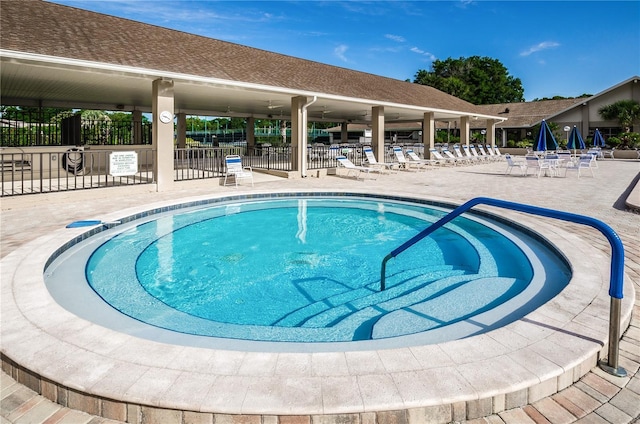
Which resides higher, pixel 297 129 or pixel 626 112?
pixel 626 112

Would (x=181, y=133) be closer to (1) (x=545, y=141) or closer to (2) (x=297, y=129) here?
(2) (x=297, y=129)

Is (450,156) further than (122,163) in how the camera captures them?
Yes

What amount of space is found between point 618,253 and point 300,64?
17.9 m

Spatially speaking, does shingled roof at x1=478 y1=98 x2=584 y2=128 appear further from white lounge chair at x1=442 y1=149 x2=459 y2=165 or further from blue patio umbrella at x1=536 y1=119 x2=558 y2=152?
blue patio umbrella at x1=536 y1=119 x2=558 y2=152

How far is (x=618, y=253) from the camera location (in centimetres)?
258

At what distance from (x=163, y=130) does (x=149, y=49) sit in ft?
8.98

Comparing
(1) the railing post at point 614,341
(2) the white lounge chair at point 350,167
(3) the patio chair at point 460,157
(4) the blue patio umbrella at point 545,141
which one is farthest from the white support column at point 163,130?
(4) the blue patio umbrella at point 545,141

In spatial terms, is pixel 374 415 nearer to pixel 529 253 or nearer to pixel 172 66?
pixel 529 253

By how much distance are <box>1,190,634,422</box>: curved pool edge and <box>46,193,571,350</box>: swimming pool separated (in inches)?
18.6

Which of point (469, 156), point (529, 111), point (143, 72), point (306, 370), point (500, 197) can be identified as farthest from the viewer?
point (529, 111)

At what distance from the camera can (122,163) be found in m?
10.6

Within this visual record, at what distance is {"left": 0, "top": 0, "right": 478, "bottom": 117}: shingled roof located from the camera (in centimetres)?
944

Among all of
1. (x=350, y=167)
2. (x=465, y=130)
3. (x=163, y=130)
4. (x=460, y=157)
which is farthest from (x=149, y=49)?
(x=465, y=130)

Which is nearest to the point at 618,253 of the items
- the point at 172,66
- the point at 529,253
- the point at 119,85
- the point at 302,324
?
the point at 302,324
